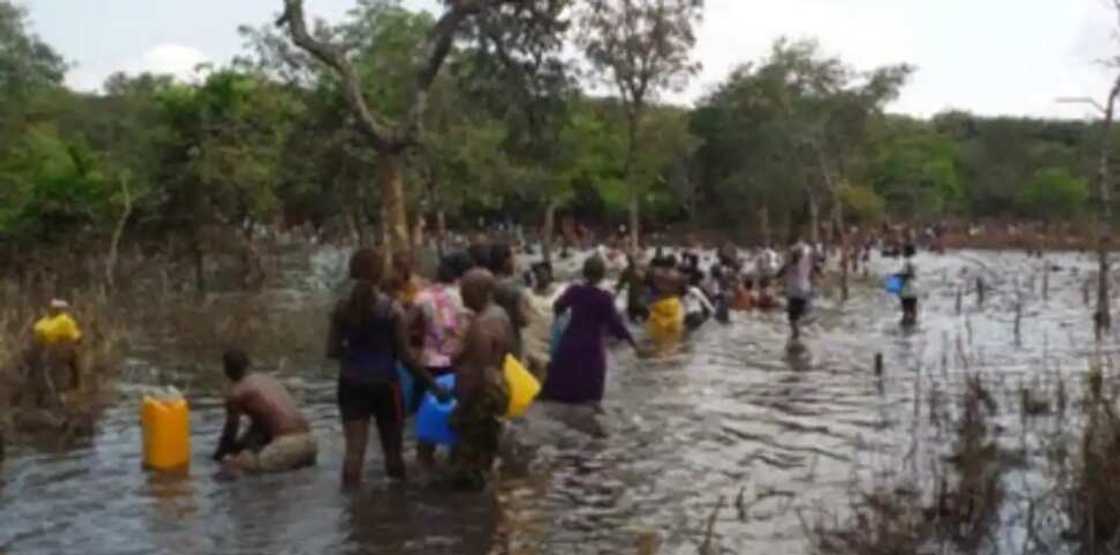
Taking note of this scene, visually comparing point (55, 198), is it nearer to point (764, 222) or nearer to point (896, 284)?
point (896, 284)

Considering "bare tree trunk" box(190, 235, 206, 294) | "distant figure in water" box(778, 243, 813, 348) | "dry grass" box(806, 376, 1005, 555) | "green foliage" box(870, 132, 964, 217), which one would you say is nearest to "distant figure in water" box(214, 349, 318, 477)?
"dry grass" box(806, 376, 1005, 555)

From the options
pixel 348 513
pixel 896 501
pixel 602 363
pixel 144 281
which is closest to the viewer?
pixel 896 501

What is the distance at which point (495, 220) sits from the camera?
89.0 meters

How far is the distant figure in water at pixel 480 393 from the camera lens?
995cm

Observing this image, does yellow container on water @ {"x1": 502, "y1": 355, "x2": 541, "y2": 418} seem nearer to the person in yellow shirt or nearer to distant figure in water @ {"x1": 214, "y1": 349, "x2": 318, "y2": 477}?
distant figure in water @ {"x1": 214, "y1": 349, "x2": 318, "y2": 477}

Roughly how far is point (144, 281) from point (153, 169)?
4.52 m

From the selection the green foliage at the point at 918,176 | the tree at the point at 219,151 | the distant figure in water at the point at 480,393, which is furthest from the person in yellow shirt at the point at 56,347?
the green foliage at the point at 918,176

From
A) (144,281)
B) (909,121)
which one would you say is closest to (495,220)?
(909,121)

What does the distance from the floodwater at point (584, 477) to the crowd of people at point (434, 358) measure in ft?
0.82

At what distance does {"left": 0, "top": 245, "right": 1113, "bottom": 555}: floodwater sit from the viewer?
9078 mm

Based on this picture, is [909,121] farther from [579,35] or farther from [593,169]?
[579,35]

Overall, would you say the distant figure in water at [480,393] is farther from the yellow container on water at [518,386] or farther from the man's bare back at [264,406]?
the man's bare back at [264,406]

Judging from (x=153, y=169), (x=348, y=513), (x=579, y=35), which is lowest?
(x=348, y=513)

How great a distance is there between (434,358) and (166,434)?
213cm
